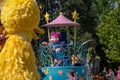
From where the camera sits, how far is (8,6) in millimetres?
5777

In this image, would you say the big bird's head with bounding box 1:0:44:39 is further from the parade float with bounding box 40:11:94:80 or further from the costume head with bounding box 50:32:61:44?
the costume head with bounding box 50:32:61:44

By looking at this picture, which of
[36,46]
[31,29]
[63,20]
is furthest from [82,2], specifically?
[31,29]

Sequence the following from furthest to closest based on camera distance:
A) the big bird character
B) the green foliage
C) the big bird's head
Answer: the green foliage → the big bird's head → the big bird character

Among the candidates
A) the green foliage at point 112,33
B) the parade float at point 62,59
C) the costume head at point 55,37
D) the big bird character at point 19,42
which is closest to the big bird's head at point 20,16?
the big bird character at point 19,42

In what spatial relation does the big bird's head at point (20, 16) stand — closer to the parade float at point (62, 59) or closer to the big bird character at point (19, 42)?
the big bird character at point (19, 42)

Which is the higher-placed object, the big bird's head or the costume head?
the big bird's head

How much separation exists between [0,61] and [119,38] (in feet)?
67.2

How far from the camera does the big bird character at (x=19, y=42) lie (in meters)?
5.55

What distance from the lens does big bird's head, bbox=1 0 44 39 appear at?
5703mm

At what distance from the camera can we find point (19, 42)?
5656 mm

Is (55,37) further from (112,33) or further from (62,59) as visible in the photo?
(112,33)

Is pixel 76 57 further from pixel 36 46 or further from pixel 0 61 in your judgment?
pixel 36 46

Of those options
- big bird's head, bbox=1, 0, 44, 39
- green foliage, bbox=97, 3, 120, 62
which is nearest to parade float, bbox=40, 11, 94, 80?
big bird's head, bbox=1, 0, 44, 39

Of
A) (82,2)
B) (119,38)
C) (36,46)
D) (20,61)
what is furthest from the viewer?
(82,2)
